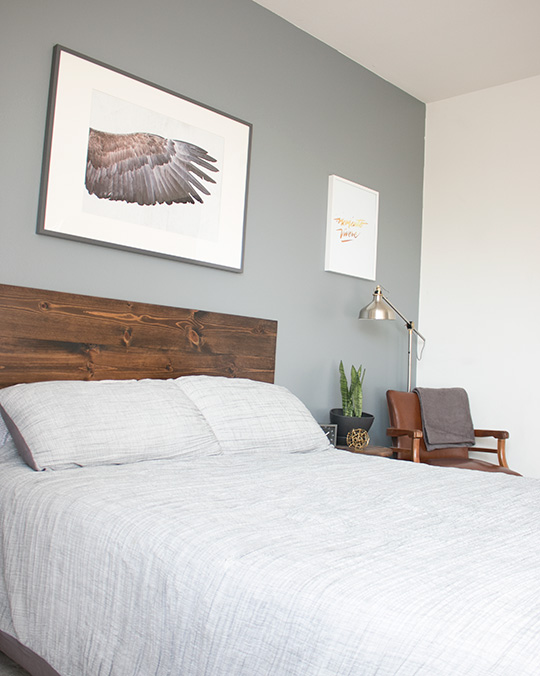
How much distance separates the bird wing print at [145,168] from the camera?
2.59 m

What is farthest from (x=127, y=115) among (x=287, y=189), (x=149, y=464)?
(x=149, y=464)

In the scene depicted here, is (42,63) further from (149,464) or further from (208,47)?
(149,464)

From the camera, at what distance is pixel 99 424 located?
201 centimetres

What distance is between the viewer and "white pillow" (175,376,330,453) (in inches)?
94.2

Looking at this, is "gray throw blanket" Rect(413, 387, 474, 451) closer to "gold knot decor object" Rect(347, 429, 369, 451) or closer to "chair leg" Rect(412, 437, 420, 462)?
"chair leg" Rect(412, 437, 420, 462)

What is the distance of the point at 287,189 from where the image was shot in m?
3.44

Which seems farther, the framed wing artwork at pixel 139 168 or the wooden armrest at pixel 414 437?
the wooden armrest at pixel 414 437

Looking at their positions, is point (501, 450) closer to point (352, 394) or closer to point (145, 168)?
point (352, 394)

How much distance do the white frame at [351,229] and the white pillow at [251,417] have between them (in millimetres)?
1261

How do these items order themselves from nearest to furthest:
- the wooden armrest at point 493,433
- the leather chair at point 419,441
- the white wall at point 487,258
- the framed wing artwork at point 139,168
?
the framed wing artwork at point 139,168, the leather chair at point 419,441, the wooden armrest at point 493,433, the white wall at point 487,258

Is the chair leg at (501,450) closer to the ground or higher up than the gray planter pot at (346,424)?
closer to the ground

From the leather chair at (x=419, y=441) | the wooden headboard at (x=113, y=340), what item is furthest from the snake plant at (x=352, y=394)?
the wooden headboard at (x=113, y=340)

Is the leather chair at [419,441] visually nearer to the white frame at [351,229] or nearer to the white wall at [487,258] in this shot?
the white wall at [487,258]

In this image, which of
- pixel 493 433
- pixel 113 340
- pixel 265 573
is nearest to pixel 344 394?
pixel 493 433
